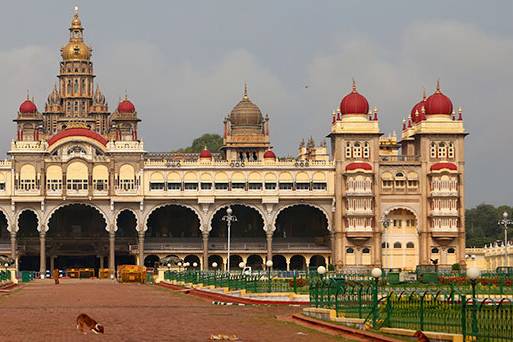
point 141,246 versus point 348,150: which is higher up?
point 348,150

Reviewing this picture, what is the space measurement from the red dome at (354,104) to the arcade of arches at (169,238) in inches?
375

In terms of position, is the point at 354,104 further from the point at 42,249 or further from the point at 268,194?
the point at 42,249

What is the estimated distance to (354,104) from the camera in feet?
364

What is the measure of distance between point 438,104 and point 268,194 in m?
16.5

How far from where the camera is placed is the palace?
357 ft

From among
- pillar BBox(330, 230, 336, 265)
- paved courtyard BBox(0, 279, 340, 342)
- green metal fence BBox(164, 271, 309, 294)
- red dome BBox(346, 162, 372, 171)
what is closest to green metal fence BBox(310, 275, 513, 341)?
paved courtyard BBox(0, 279, 340, 342)

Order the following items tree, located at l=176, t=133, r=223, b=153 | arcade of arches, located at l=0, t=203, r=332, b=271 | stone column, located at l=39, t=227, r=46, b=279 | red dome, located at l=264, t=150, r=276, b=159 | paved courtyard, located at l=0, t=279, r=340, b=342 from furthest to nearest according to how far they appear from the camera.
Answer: tree, located at l=176, t=133, r=223, b=153, red dome, located at l=264, t=150, r=276, b=159, arcade of arches, located at l=0, t=203, r=332, b=271, stone column, located at l=39, t=227, r=46, b=279, paved courtyard, located at l=0, t=279, r=340, b=342

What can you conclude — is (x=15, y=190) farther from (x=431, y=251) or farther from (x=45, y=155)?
(x=431, y=251)

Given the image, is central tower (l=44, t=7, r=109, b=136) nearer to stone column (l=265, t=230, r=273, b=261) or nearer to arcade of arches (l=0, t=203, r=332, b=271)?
arcade of arches (l=0, t=203, r=332, b=271)

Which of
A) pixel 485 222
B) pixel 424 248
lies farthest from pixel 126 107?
pixel 485 222

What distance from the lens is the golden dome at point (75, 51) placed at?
128 meters

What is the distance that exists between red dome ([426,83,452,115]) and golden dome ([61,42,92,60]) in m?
35.7

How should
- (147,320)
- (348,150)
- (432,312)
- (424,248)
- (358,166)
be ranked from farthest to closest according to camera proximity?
1. (348,150)
2. (358,166)
3. (424,248)
4. (147,320)
5. (432,312)

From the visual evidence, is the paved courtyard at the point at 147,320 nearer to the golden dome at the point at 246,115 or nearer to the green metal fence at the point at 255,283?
the green metal fence at the point at 255,283
